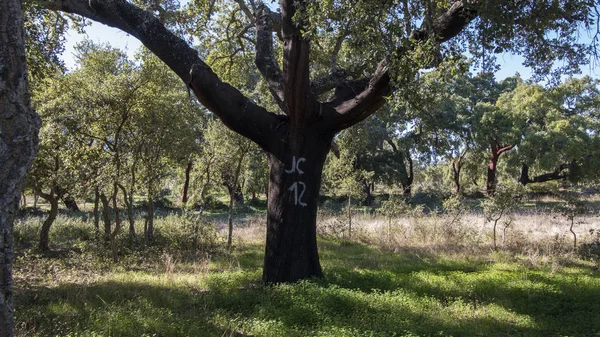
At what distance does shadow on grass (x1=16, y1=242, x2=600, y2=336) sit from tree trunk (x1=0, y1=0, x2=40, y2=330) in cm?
181

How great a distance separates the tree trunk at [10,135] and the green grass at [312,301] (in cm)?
171

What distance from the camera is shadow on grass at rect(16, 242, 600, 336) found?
4551 millimetres

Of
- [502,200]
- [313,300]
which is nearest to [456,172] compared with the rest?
[502,200]

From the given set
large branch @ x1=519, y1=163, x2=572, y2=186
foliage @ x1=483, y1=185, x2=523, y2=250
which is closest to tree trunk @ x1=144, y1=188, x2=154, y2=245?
foliage @ x1=483, y1=185, x2=523, y2=250

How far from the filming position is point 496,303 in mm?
5910

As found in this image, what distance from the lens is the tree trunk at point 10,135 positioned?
2596mm

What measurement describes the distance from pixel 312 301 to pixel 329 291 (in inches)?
14.6

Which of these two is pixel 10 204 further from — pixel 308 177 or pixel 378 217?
pixel 378 217

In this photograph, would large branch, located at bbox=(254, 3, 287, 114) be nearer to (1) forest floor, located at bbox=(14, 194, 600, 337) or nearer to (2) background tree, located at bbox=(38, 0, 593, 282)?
(2) background tree, located at bbox=(38, 0, 593, 282)

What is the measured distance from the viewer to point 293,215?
6426 millimetres

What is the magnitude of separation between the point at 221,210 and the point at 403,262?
19.7 m

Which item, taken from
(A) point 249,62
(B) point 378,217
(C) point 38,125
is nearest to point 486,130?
(B) point 378,217

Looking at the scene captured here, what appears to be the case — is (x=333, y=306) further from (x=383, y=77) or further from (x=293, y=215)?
(x=383, y=77)

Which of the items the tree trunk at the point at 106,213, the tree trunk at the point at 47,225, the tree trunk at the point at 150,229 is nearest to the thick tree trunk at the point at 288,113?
the tree trunk at the point at 106,213
